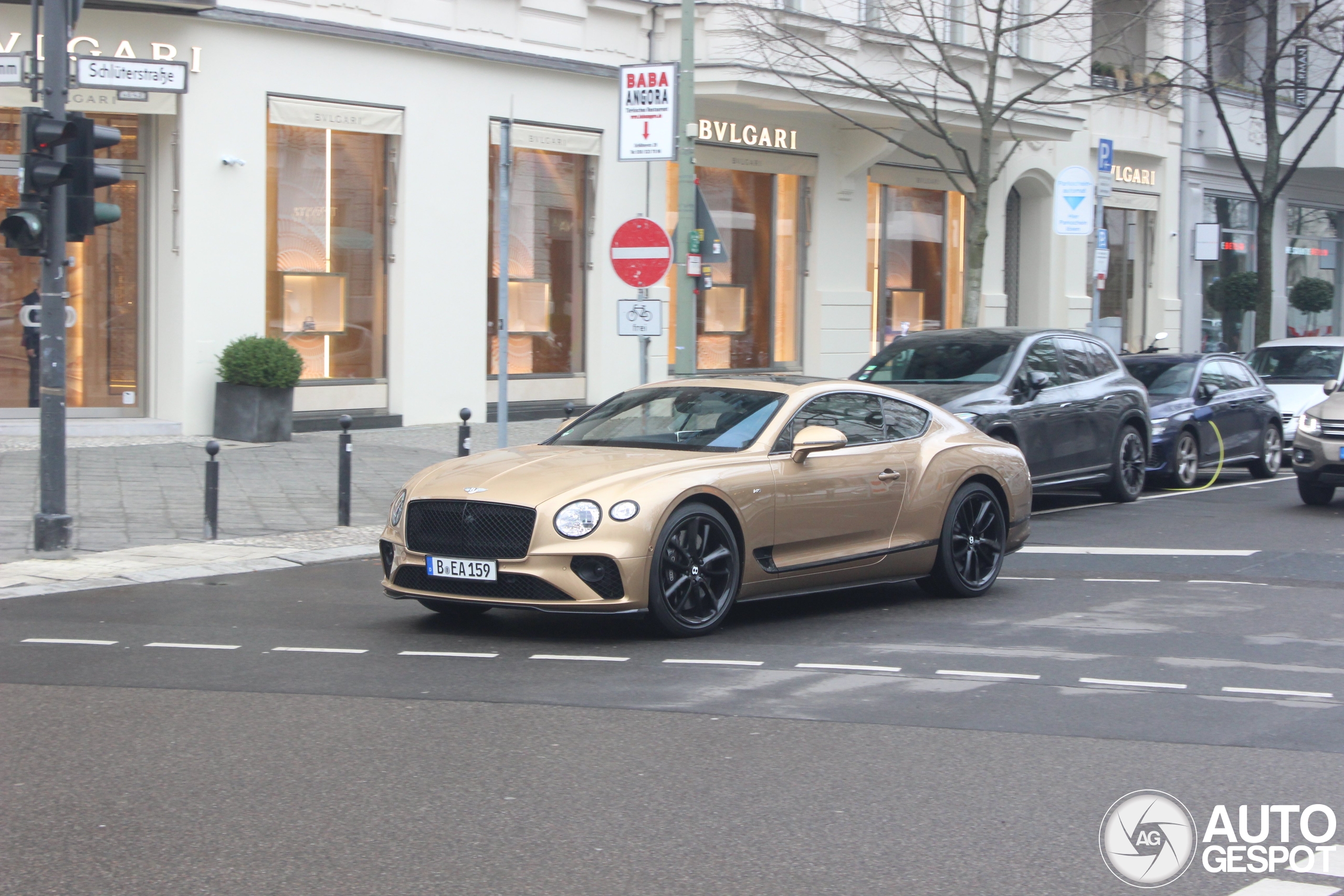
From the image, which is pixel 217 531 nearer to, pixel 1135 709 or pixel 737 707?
pixel 737 707

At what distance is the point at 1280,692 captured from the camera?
7250 millimetres

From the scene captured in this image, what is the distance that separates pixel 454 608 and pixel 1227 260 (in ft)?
99.0

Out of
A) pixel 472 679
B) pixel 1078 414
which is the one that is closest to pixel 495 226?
pixel 1078 414

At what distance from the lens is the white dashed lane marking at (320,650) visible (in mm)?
8102

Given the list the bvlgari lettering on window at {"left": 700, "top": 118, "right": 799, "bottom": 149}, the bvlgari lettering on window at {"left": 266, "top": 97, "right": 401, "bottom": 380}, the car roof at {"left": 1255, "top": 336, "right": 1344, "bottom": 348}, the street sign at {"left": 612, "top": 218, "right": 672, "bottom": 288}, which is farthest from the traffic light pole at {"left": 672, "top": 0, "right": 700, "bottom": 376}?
the car roof at {"left": 1255, "top": 336, "right": 1344, "bottom": 348}

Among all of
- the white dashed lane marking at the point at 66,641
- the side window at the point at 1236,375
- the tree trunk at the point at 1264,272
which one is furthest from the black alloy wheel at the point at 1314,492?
the tree trunk at the point at 1264,272

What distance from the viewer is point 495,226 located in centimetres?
2123

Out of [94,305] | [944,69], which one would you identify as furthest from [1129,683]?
[944,69]

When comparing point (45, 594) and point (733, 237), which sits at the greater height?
point (733, 237)

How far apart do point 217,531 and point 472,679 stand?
592 cm

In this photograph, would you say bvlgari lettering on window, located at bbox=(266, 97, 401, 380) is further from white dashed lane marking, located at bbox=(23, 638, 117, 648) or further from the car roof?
the car roof

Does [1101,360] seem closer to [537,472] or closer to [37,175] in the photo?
[537,472]

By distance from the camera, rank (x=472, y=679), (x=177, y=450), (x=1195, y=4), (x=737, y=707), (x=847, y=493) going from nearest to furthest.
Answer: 1. (x=737, y=707)
2. (x=472, y=679)
3. (x=847, y=493)
4. (x=177, y=450)
5. (x=1195, y=4)

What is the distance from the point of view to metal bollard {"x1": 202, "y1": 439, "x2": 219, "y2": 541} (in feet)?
40.4
